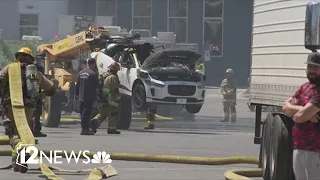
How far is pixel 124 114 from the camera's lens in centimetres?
2102

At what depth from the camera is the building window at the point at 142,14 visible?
5169 centimetres

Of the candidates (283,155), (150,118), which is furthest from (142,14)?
(283,155)

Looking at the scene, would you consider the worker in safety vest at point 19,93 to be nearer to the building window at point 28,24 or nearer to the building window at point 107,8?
the building window at point 107,8

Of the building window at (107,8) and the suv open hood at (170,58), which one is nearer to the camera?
the suv open hood at (170,58)

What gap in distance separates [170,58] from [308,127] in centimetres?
1397

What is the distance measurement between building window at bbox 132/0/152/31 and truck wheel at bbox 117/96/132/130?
30.7 m

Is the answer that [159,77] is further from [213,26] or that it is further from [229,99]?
[213,26]

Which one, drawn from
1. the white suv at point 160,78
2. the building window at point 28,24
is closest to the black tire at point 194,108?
the white suv at point 160,78

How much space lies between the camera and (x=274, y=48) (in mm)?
12000

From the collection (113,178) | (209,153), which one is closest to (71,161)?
(113,178)

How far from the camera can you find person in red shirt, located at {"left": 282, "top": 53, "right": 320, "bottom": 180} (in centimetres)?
760

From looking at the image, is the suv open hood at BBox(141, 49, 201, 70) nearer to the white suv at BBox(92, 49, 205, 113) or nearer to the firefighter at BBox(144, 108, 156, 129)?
the white suv at BBox(92, 49, 205, 113)

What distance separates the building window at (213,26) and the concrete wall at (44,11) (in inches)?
346

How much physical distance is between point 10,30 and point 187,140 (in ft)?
120
